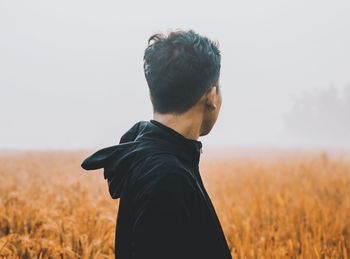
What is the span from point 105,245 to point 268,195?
136 inches

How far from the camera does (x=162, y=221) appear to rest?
113 cm

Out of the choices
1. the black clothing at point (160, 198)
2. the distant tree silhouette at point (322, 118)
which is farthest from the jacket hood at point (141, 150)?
the distant tree silhouette at point (322, 118)

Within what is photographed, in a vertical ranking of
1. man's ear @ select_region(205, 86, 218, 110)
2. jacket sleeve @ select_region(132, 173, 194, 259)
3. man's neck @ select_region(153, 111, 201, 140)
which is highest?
man's ear @ select_region(205, 86, 218, 110)

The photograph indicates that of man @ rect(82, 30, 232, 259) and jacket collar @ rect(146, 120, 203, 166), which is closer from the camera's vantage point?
man @ rect(82, 30, 232, 259)

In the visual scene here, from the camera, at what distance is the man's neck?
1353 millimetres

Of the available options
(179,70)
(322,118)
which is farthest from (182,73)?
(322,118)

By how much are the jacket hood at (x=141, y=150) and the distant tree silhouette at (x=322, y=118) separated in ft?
219

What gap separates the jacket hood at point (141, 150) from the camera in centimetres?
130

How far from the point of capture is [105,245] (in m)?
2.97

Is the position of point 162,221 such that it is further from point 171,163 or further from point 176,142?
point 176,142

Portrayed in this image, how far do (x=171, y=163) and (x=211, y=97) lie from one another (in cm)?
32

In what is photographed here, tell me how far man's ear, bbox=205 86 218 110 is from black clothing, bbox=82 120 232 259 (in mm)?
141

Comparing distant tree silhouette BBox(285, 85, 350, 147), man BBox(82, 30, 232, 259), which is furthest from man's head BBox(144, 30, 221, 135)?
distant tree silhouette BBox(285, 85, 350, 147)

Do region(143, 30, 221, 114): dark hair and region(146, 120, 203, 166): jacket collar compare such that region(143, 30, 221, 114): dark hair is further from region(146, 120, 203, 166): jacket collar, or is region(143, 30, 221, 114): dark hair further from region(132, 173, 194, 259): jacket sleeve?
region(132, 173, 194, 259): jacket sleeve
